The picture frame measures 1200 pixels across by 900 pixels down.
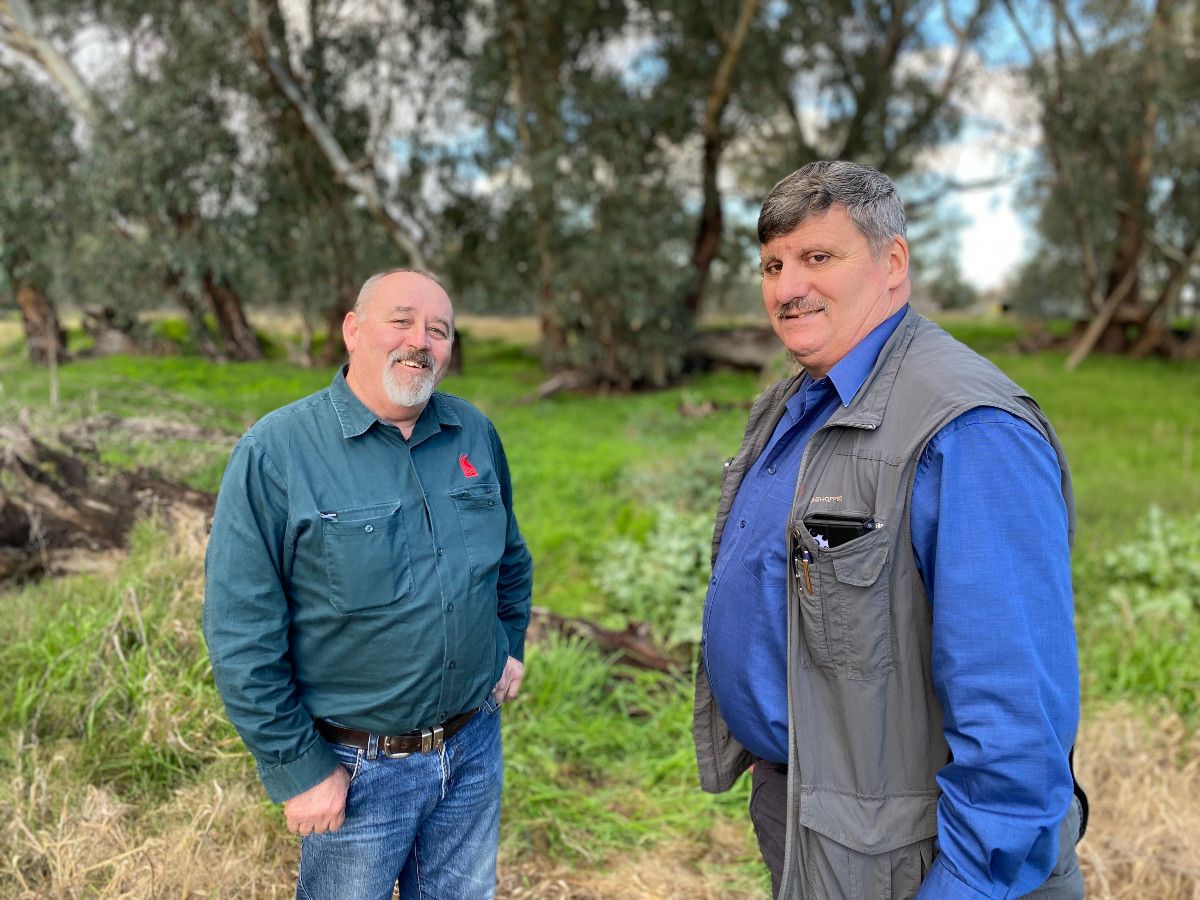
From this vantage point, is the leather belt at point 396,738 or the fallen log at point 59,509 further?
the fallen log at point 59,509

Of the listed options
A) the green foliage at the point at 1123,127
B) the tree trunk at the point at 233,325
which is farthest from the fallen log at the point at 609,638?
the green foliage at the point at 1123,127

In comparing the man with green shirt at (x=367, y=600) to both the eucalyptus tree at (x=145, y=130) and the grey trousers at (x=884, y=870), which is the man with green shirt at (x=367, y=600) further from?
the eucalyptus tree at (x=145, y=130)

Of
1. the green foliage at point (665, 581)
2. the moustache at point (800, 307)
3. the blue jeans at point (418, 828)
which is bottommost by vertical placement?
the green foliage at point (665, 581)

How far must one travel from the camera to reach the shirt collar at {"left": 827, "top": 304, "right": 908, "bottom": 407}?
5.51 ft

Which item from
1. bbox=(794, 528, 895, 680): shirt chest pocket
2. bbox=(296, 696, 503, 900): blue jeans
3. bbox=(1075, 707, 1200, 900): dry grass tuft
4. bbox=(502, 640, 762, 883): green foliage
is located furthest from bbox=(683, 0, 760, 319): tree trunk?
bbox=(794, 528, 895, 680): shirt chest pocket

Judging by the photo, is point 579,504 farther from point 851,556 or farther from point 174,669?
point 851,556

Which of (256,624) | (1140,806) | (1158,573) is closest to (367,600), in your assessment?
(256,624)

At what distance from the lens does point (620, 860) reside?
3268 mm

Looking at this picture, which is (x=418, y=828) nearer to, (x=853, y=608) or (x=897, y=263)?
(x=853, y=608)

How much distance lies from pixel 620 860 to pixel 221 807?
1454mm

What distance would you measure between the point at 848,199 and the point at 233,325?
57.7 ft

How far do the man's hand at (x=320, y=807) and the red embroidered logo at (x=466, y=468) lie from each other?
2.51 feet

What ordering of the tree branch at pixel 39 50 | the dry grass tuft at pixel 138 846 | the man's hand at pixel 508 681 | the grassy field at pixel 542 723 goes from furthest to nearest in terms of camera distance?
the tree branch at pixel 39 50
the grassy field at pixel 542 723
the dry grass tuft at pixel 138 846
the man's hand at pixel 508 681

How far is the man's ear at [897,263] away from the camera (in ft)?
5.69
